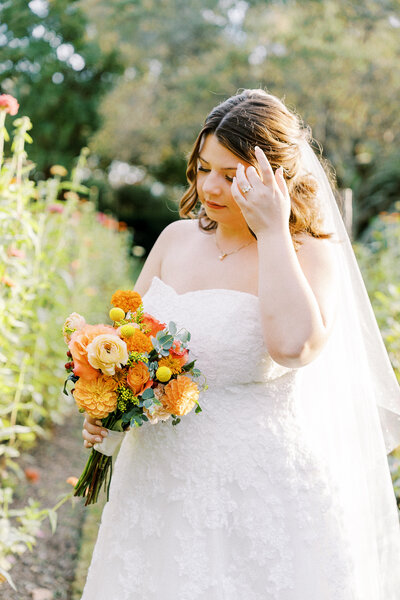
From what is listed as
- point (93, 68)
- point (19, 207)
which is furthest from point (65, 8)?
point (19, 207)

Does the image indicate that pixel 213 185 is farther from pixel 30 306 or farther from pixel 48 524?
pixel 48 524

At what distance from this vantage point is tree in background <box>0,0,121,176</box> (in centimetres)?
1398

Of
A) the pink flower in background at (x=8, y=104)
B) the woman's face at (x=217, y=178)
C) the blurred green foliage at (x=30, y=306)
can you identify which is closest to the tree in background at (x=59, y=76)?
the blurred green foliage at (x=30, y=306)

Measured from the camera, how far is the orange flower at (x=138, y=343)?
1468mm

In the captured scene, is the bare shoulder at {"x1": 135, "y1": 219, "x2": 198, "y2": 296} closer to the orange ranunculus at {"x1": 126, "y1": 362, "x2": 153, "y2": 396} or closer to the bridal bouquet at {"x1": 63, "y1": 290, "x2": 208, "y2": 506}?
the bridal bouquet at {"x1": 63, "y1": 290, "x2": 208, "y2": 506}

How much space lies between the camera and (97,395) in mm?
1467

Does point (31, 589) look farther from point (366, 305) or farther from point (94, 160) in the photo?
point (94, 160)

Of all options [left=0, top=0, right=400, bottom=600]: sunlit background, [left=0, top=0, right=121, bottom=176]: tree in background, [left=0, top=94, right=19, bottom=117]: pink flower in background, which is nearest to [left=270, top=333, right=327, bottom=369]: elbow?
[left=0, top=0, right=400, bottom=600]: sunlit background

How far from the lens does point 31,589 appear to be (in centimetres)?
271

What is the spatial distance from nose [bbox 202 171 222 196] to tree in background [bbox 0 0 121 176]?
13.0 meters

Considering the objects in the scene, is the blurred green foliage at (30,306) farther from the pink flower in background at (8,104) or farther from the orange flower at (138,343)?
the orange flower at (138,343)

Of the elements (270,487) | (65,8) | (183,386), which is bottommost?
(65,8)

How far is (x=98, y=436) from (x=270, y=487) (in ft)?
1.74

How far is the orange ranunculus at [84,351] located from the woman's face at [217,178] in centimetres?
55
